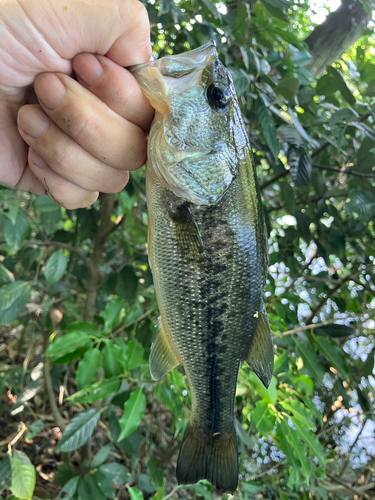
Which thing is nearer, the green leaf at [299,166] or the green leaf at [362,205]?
the green leaf at [362,205]

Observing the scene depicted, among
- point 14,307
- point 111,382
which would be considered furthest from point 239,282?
point 14,307

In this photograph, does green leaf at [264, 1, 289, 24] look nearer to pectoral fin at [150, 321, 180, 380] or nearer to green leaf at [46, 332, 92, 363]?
pectoral fin at [150, 321, 180, 380]

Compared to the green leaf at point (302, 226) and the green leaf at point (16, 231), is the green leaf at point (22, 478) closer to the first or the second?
the green leaf at point (16, 231)

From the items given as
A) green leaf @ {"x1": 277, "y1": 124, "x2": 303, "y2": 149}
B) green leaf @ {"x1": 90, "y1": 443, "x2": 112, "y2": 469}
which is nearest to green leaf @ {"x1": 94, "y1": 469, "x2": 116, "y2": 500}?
green leaf @ {"x1": 90, "y1": 443, "x2": 112, "y2": 469}

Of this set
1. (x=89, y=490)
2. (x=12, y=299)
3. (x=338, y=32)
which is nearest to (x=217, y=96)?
(x=12, y=299)

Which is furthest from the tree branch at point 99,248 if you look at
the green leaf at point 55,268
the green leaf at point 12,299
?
the green leaf at point 12,299

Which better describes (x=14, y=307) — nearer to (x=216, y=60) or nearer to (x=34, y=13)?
(x=34, y=13)
